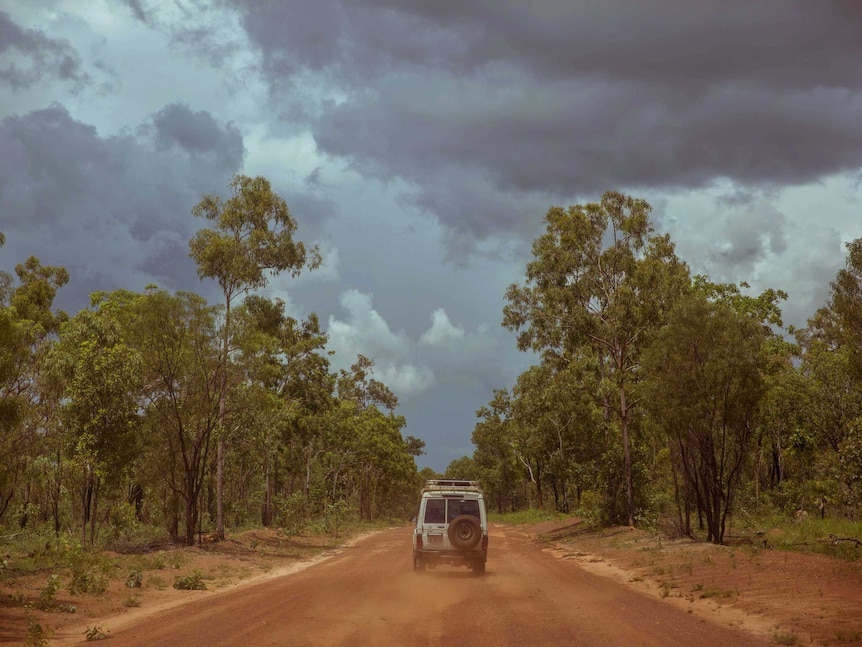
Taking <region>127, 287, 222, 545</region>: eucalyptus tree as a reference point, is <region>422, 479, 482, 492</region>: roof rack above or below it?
below

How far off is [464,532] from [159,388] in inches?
632

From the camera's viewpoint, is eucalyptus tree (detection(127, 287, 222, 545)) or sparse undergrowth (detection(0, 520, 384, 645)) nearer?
sparse undergrowth (detection(0, 520, 384, 645))

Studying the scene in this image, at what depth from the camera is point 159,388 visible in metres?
30.2

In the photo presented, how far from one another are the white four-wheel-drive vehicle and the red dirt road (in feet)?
1.82

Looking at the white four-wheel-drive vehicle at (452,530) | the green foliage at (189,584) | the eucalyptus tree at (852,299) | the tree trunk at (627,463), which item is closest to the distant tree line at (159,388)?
the green foliage at (189,584)

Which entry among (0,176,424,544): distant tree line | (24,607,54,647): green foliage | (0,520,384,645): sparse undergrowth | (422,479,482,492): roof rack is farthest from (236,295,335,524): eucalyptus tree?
(24,607,54,647): green foliage

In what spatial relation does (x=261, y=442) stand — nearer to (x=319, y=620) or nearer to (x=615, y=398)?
(x=615, y=398)

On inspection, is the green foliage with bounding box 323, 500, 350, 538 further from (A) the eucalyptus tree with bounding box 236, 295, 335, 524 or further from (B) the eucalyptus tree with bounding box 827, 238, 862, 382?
(B) the eucalyptus tree with bounding box 827, 238, 862, 382

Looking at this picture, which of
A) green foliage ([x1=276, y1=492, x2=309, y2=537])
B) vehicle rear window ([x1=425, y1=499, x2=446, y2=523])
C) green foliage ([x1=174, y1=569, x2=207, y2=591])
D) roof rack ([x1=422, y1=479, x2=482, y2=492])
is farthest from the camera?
green foliage ([x1=276, y1=492, x2=309, y2=537])

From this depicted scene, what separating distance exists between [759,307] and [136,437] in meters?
43.7

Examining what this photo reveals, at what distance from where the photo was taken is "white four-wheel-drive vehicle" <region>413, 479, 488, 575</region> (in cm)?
2039

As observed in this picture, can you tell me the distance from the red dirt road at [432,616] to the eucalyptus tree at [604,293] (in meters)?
17.3

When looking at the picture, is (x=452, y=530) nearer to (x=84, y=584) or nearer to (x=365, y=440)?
(x=84, y=584)

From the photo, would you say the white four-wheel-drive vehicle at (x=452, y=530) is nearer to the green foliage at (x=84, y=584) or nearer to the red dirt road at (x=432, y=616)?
the red dirt road at (x=432, y=616)
